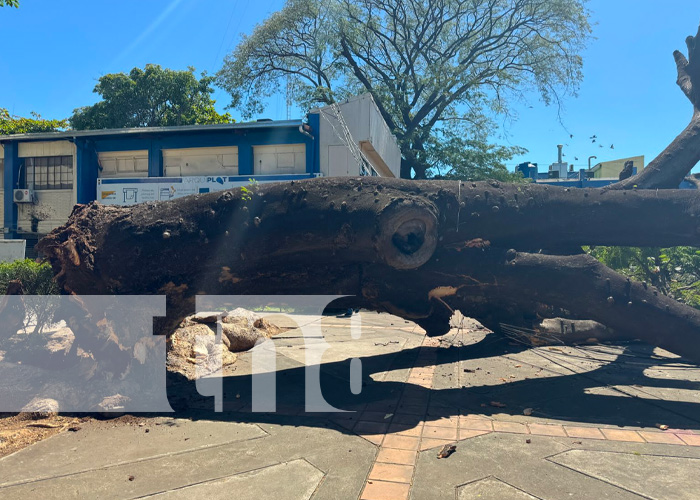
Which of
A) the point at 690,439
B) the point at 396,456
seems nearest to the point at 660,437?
the point at 690,439

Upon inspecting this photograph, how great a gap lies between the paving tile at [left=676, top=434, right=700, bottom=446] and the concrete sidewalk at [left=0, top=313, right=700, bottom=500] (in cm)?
2

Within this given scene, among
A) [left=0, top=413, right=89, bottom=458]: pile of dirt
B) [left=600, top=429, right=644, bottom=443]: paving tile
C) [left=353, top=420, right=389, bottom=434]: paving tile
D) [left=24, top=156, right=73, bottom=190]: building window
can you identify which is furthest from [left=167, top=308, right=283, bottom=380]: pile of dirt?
[left=24, top=156, right=73, bottom=190]: building window

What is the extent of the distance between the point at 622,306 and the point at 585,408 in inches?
43.0

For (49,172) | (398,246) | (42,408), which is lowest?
(42,408)

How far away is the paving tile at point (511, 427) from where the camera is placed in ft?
13.6

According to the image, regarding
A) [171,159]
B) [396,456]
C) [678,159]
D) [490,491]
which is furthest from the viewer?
[171,159]

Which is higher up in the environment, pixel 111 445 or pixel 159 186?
pixel 159 186

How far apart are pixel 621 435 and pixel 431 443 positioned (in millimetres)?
1621

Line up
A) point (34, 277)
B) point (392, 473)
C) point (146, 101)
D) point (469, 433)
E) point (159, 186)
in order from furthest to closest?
point (146, 101) < point (159, 186) < point (34, 277) < point (469, 433) < point (392, 473)

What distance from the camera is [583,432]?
13.5 feet

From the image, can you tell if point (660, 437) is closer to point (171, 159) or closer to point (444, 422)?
point (444, 422)

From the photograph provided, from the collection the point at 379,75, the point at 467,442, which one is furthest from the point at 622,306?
the point at 379,75

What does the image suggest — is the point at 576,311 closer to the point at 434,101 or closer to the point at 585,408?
the point at 585,408

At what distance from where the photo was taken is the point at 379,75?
74.5 ft
